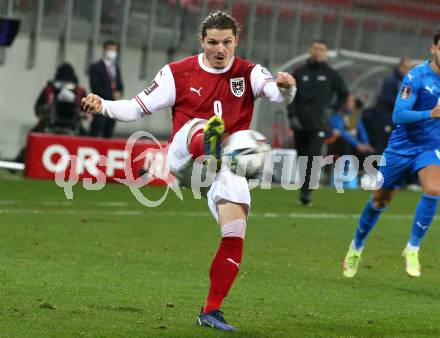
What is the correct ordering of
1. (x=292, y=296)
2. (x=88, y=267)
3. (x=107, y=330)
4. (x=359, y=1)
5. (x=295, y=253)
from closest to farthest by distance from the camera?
(x=107, y=330), (x=292, y=296), (x=88, y=267), (x=295, y=253), (x=359, y=1)

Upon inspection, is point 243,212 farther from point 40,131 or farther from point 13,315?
point 40,131

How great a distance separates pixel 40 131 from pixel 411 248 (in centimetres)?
1087

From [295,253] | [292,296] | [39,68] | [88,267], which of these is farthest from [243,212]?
[39,68]

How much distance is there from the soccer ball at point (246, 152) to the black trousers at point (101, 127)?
13.4 meters

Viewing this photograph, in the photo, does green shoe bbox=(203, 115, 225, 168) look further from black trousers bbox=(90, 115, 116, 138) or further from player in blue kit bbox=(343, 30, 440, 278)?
black trousers bbox=(90, 115, 116, 138)

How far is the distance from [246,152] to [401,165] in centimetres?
357

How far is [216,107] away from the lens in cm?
844

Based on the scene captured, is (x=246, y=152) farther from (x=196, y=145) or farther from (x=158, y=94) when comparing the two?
(x=158, y=94)

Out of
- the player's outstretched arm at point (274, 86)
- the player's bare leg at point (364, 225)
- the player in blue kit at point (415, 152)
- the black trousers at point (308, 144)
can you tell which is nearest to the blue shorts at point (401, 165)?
the player in blue kit at point (415, 152)

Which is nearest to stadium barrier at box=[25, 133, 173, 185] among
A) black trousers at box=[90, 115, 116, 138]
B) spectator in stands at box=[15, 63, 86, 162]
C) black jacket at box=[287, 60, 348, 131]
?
spectator in stands at box=[15, 63, 86, 162]

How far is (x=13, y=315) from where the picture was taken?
8289 millimetres

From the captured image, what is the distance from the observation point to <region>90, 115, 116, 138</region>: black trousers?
2148 centimetres

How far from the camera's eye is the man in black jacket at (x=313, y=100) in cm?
1880

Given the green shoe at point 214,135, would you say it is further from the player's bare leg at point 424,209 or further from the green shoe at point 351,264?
the green shoe at point 351,264
